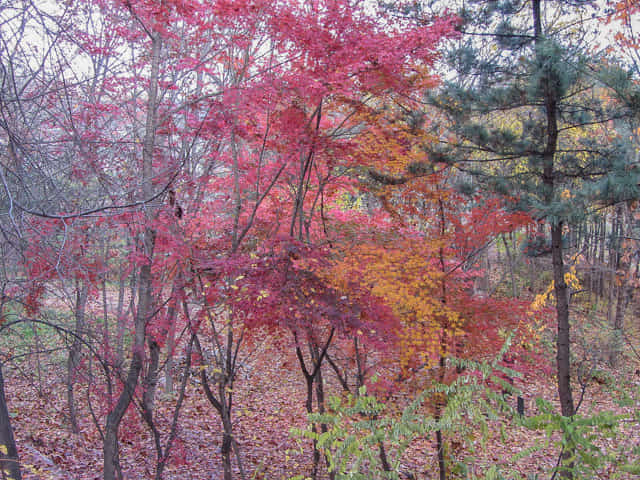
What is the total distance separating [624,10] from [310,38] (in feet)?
15.9

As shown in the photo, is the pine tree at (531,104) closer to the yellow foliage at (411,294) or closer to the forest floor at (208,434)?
the yellow foliage at (411,294)

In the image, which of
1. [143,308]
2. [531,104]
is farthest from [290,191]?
[531,104]

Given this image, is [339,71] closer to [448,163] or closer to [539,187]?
[448,163]

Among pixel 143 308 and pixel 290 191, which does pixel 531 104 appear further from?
pixel 143 308

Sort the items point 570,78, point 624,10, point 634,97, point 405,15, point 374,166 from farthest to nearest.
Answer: point 374,166 < point 405,15 < point 624,10 < point 570,78 < point 634,97

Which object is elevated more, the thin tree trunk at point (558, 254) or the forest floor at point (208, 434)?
the thin tree trunk at point (558, 254)

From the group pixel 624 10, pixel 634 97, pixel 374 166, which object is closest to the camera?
pixel 634 97

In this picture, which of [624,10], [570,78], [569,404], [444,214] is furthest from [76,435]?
[624,10]

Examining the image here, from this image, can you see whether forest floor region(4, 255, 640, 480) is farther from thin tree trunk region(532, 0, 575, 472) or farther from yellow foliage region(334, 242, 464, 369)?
yellow foliage region(334, 242, 464, 369)

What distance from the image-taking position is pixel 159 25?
6.04 m

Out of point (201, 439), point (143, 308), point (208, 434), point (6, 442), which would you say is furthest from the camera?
point (208, 434)

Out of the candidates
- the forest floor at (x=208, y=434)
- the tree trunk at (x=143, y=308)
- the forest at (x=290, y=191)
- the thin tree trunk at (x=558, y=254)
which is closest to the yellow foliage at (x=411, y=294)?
the forest at (x=290, y=191)

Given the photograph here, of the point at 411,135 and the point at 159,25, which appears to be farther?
the point at 411,135

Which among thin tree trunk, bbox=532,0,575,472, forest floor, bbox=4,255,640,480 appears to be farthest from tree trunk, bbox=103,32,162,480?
thin tree trunk, bbox=532,0,575,472
